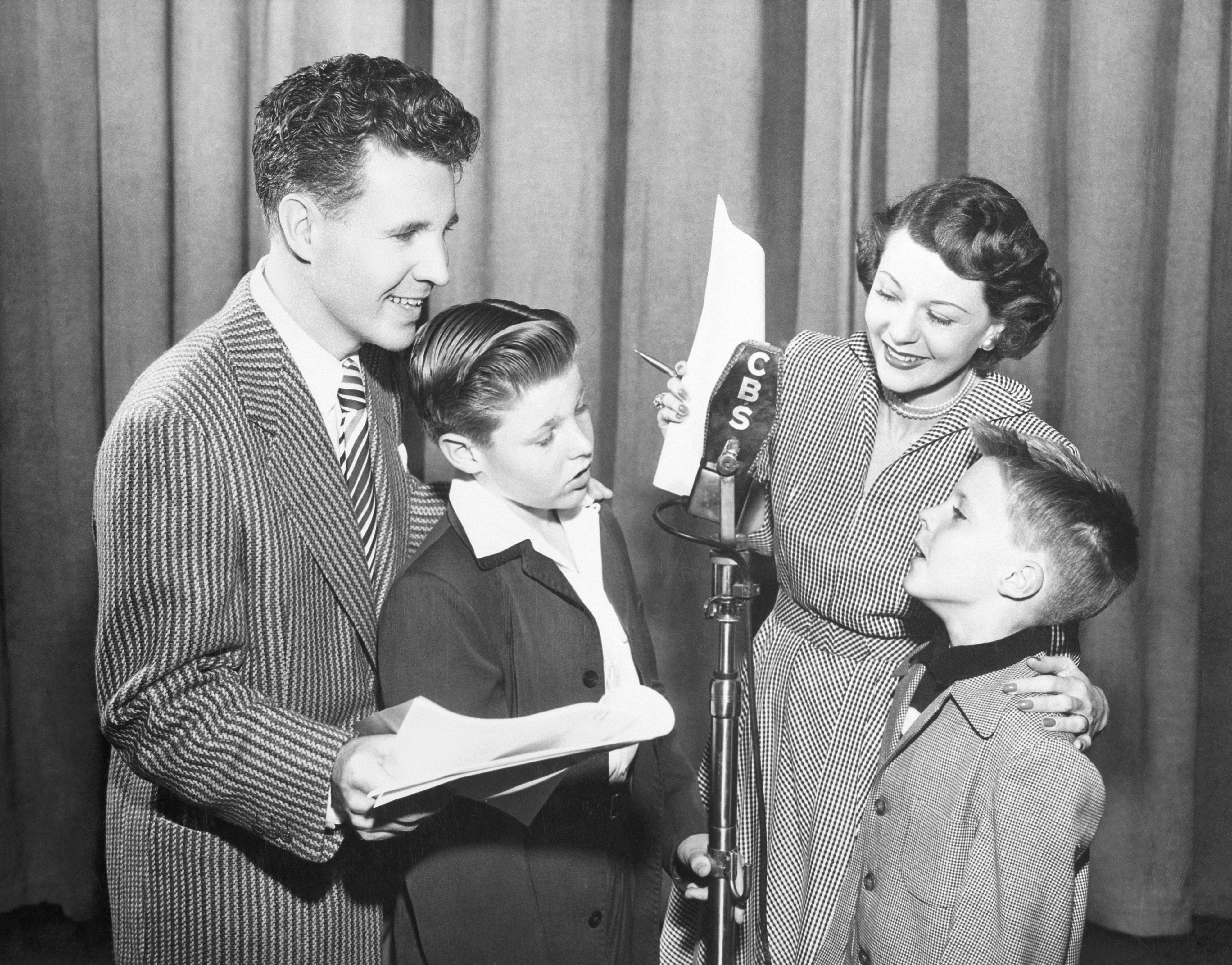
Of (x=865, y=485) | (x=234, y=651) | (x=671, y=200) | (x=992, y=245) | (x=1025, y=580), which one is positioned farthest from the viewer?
(x=671, y=200)

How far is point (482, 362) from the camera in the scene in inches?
48.8

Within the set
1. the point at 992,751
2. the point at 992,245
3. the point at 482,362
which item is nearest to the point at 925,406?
the point at 992,245

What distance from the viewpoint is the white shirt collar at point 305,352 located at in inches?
48.5

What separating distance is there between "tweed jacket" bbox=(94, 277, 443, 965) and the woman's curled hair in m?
0.69

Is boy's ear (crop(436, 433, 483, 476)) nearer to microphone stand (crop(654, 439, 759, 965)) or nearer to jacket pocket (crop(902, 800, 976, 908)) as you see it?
microphone stand (crop(654, 439, 759, 965))

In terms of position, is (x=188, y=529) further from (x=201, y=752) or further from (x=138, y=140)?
(x=138, y=140)

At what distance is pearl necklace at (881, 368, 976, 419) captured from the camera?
4.66ft

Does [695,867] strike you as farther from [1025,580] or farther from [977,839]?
[1025,580]

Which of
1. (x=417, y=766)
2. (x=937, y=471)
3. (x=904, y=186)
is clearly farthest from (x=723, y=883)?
(x=904, y=186)

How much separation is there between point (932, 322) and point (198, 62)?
54.9 inches

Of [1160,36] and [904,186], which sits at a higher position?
[1160,36]

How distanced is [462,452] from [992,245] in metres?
0.66

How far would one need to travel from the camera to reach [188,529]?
1.09 meters

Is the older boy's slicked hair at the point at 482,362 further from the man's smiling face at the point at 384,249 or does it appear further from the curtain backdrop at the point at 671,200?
the curtain backdrop at the point at 671,200
